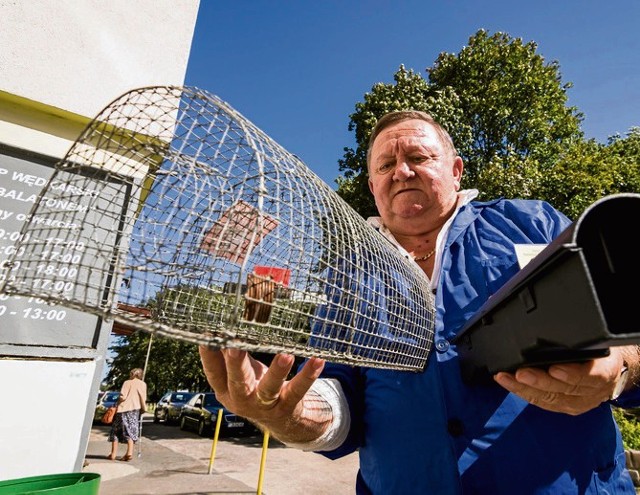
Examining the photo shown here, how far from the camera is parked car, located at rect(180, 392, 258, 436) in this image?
1313cm

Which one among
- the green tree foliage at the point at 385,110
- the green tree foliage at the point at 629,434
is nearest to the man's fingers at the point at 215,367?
the green tree foliage at the point at 629,434

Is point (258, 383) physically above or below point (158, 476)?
above

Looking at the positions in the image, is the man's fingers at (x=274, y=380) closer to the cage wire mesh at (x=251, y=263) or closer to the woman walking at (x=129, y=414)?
the cage wire mesh at (x=251, y=263)

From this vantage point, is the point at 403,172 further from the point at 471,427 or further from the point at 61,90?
the point at 61,90

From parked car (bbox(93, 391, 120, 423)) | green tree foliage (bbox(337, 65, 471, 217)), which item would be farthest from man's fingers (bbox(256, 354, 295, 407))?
parked car (bbox(93, 391, 120, 423))

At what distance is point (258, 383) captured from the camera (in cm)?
111

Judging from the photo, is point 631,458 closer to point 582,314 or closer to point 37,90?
point 582,314

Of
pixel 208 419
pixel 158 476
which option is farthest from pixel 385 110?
pixel 208 419

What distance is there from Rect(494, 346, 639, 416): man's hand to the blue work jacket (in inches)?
12.5

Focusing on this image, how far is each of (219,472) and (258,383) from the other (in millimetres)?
8187

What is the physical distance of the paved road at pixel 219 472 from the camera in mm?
6645

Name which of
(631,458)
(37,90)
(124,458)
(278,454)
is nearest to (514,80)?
(631,458)

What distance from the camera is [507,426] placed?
1361mm

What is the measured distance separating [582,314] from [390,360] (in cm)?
65
